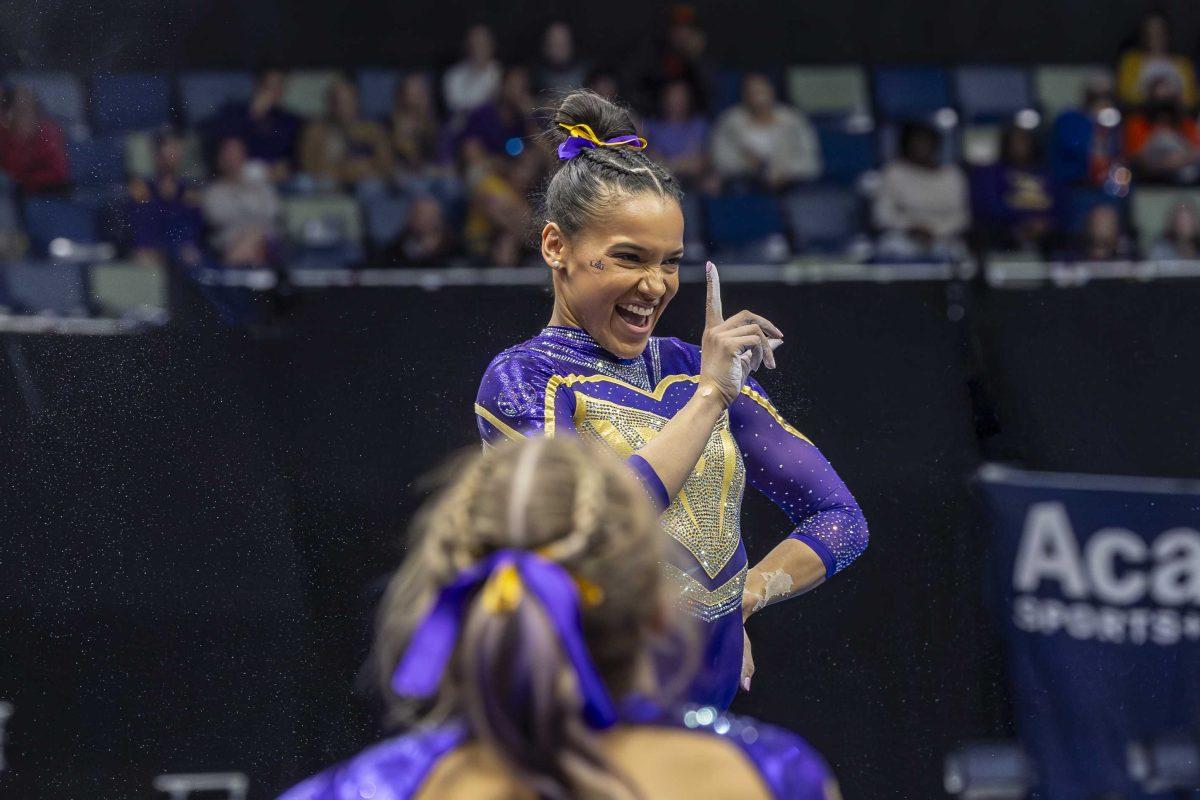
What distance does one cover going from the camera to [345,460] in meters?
3.71

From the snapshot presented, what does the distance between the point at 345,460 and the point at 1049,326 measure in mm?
1785

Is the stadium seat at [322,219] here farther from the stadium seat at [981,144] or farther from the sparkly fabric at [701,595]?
the sparkly fabric at [701,595]

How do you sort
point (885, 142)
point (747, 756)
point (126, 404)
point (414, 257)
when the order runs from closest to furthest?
point (747, 756) < point (126, 404) < point (414, 257) < point (885, 142)

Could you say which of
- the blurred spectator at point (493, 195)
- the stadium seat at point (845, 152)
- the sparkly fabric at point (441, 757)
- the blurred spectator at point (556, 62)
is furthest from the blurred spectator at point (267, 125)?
the sparkly fabric at point (441, 757)

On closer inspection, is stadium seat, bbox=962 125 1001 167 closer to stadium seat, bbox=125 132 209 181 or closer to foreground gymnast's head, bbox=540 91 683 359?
stadium seat, bbox=125 132 209 181

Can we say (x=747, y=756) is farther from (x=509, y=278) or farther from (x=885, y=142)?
(x=885, y=142)

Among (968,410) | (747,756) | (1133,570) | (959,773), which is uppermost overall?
(747,756)

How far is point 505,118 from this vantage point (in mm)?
5602

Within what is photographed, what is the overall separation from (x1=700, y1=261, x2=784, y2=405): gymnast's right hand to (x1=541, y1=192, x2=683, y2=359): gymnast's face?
85mm

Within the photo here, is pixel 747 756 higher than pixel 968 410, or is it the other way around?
pixel 747 756

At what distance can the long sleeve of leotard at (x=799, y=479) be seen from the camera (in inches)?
101

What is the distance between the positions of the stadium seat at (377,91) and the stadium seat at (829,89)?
5.31 ft

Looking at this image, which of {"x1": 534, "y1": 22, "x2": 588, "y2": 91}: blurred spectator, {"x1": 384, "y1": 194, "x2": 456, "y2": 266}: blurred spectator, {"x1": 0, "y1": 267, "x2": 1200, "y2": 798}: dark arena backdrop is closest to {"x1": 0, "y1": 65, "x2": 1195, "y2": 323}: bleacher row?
{"x1": 384, "y1": 194, "x2": 456, "y2": 266}: blurred spectator

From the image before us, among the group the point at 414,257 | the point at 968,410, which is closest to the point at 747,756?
the point at 968,410
